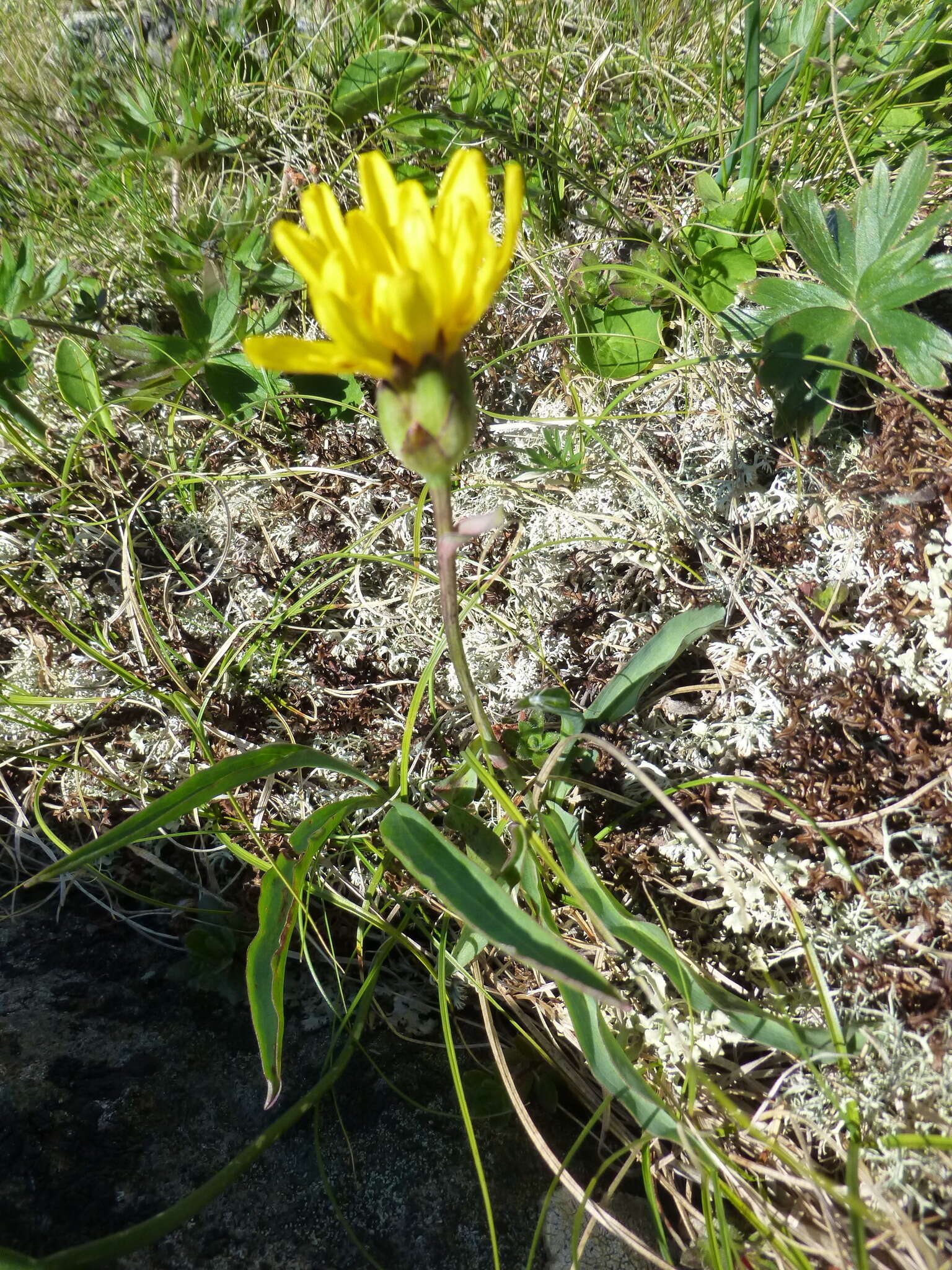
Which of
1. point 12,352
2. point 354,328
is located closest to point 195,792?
point 354,328

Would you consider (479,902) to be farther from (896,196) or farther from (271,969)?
(896,196)

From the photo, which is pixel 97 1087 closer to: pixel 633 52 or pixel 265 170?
pixel 265 170

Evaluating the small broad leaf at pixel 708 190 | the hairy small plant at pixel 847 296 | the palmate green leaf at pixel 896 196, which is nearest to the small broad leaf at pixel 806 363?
the hairy small plant at pixel 847 296

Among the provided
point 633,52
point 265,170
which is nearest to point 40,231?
point 265,170

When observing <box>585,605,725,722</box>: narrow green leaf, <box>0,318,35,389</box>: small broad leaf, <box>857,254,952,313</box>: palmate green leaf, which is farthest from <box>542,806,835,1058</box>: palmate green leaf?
Answer: <box>0,318,35,389</box>: small broad leaf

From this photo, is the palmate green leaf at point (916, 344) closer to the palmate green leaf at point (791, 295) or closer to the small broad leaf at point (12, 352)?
the palmate green leaf at point (791, 295)

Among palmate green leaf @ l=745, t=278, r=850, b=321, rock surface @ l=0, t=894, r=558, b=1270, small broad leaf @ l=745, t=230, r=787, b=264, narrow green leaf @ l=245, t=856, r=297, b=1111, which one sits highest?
small broad leaf @ l=745, t=230, r=787, b=264

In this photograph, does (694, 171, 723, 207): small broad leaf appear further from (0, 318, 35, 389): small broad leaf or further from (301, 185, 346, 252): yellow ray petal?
(0, 318, 35, 389): small broad leaf
